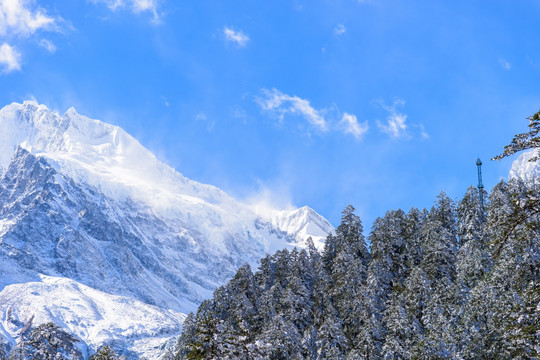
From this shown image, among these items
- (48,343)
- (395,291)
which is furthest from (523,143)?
(395,291)

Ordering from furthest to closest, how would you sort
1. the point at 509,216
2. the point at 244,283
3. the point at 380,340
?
1. the point at 244,283
2. the point at 380,340
3. the point at 509,216

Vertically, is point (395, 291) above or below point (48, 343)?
above

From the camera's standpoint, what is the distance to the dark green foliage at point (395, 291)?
5066 cm

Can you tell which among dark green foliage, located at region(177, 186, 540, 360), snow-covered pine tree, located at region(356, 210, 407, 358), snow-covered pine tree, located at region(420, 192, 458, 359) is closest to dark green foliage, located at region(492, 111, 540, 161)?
dark green foliage, located at region(177, 186, 540, 360)

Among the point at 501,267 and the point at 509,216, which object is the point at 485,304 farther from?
the point at 509,216

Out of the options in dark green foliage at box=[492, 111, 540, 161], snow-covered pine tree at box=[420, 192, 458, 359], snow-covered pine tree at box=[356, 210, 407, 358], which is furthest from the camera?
snow-covered pine tree at box=[356, 210, 407, 358]

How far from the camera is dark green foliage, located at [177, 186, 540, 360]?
50.7 metres

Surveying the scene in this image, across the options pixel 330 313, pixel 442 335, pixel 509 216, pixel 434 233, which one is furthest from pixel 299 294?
pixel 509 216

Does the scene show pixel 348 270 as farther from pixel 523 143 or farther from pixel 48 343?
pixel 523 143

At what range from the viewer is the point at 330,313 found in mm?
72938

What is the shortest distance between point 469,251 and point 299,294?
2281 centimetres

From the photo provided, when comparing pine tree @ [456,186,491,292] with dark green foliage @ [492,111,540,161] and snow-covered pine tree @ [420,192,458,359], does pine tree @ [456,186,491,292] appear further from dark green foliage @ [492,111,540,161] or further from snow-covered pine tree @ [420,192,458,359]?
dark green foliage @ [492,111,540,161]

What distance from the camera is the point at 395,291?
7188 centimetres

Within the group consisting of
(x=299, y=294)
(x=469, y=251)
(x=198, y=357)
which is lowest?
(x=198, y=357)
